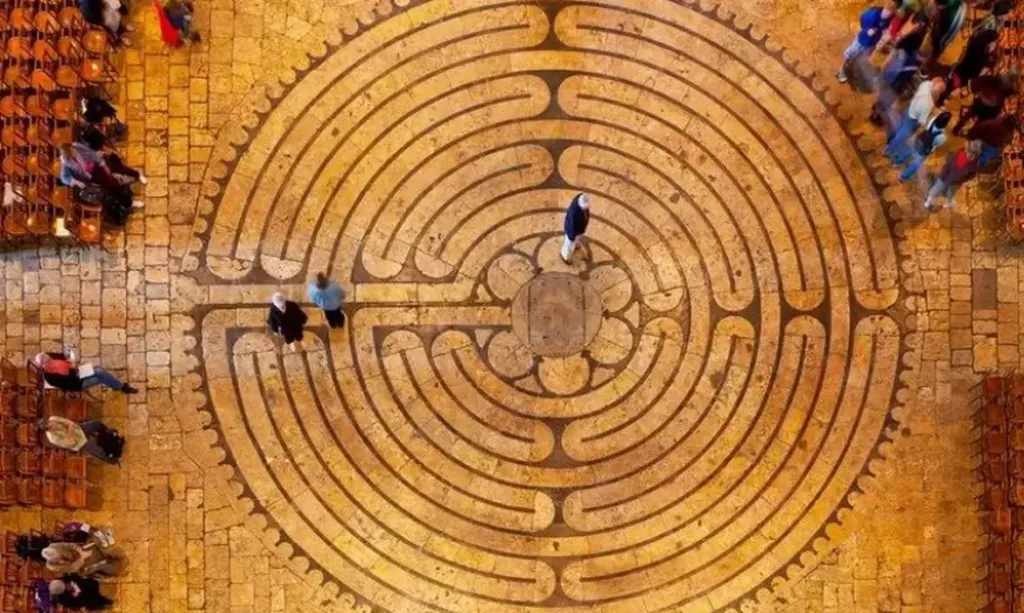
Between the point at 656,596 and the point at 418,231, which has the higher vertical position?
the point at 418,231

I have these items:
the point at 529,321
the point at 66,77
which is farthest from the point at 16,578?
the point at 529,321

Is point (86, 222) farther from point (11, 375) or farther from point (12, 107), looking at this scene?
point (11, 375)

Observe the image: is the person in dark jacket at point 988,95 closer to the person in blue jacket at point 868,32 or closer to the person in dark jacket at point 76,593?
the person in blue jacket at point 868,32

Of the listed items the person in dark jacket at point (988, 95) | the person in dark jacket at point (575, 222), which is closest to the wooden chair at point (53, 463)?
the person in dark jacket at point (575, 222)

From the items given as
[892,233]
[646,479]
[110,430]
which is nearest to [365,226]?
[110,430]

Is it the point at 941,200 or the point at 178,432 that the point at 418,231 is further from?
the point at 941,200

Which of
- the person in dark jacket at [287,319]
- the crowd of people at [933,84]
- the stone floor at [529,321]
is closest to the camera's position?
the crowd of people at [933,84]
